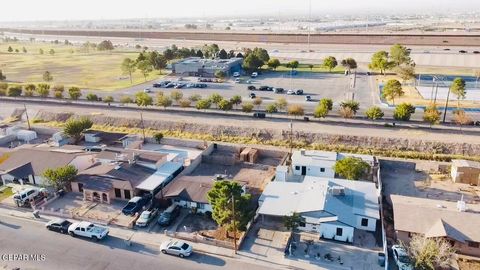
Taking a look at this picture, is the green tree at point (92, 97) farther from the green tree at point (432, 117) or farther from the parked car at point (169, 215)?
the green tree at point (432, 117)

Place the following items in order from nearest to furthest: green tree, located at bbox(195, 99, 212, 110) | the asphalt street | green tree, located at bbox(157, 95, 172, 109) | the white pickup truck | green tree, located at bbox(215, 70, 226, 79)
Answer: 1. the asphalt street
2. the white pickup truck
3. green tree, located at bbox(195, 99, 212, 110)
4. green tree, located at bbox(157, 95, 172, 109)
5. green tree, located at bbox(215, 70, 226, 79)

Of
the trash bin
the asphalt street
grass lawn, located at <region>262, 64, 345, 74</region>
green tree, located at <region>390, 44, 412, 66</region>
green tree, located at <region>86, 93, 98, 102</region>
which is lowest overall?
the asphalt street

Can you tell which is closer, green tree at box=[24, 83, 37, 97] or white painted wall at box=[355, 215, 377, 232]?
white painted wall at box=[355, 215, 377, 232]

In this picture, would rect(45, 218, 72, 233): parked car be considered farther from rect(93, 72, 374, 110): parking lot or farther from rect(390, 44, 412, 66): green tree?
rect(390, 44, 412, 66): green tree

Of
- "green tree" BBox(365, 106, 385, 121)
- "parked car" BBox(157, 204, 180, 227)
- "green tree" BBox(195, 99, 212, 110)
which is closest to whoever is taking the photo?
"parked car" BBox(157, 204, 180, 227)

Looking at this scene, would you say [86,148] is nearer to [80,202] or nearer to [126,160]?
[126,160]

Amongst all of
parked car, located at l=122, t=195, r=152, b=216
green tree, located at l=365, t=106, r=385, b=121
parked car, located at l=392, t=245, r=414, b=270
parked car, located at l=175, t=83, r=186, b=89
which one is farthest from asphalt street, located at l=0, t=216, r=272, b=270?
parked car, located at l=175, t=83, r=186, b=89

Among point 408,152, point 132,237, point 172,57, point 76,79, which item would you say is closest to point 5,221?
point 132,237

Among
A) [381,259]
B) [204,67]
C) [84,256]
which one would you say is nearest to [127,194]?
[84,256]
